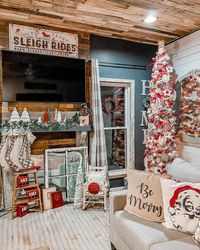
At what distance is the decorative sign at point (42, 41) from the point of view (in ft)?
11.5

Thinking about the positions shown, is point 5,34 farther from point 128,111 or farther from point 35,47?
point 128,111

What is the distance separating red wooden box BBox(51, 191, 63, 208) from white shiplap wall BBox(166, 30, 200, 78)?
3.07 metres

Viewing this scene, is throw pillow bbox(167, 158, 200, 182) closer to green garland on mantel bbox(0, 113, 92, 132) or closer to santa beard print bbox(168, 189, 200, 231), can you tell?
santa beard print bbox(168, 189, 200, 231)

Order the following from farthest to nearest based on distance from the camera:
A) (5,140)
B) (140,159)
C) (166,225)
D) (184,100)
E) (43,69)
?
(140,159) < (184,100) < (43,69) < (5,140) < (166,225)

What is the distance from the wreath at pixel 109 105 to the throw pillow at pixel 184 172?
221 cm

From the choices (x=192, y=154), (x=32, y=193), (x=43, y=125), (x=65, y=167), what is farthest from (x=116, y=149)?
(x=32, y=193)

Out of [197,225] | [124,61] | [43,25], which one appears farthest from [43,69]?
[197,225]

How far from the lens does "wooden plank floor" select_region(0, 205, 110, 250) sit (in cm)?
257

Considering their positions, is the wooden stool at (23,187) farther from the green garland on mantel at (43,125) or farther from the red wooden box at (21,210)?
the green garland on mantel at (43,125)

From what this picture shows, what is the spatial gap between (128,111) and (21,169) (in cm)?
232

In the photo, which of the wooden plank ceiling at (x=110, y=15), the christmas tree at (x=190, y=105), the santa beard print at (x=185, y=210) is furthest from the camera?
the christmas tree at (x=190, y=105)

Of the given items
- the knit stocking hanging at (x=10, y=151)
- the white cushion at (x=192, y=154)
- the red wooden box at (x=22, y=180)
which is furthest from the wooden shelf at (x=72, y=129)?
the white cushion at (x=192, y=154)

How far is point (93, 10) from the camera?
3.12m

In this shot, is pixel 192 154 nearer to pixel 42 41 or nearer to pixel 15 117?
pixel 15 117
